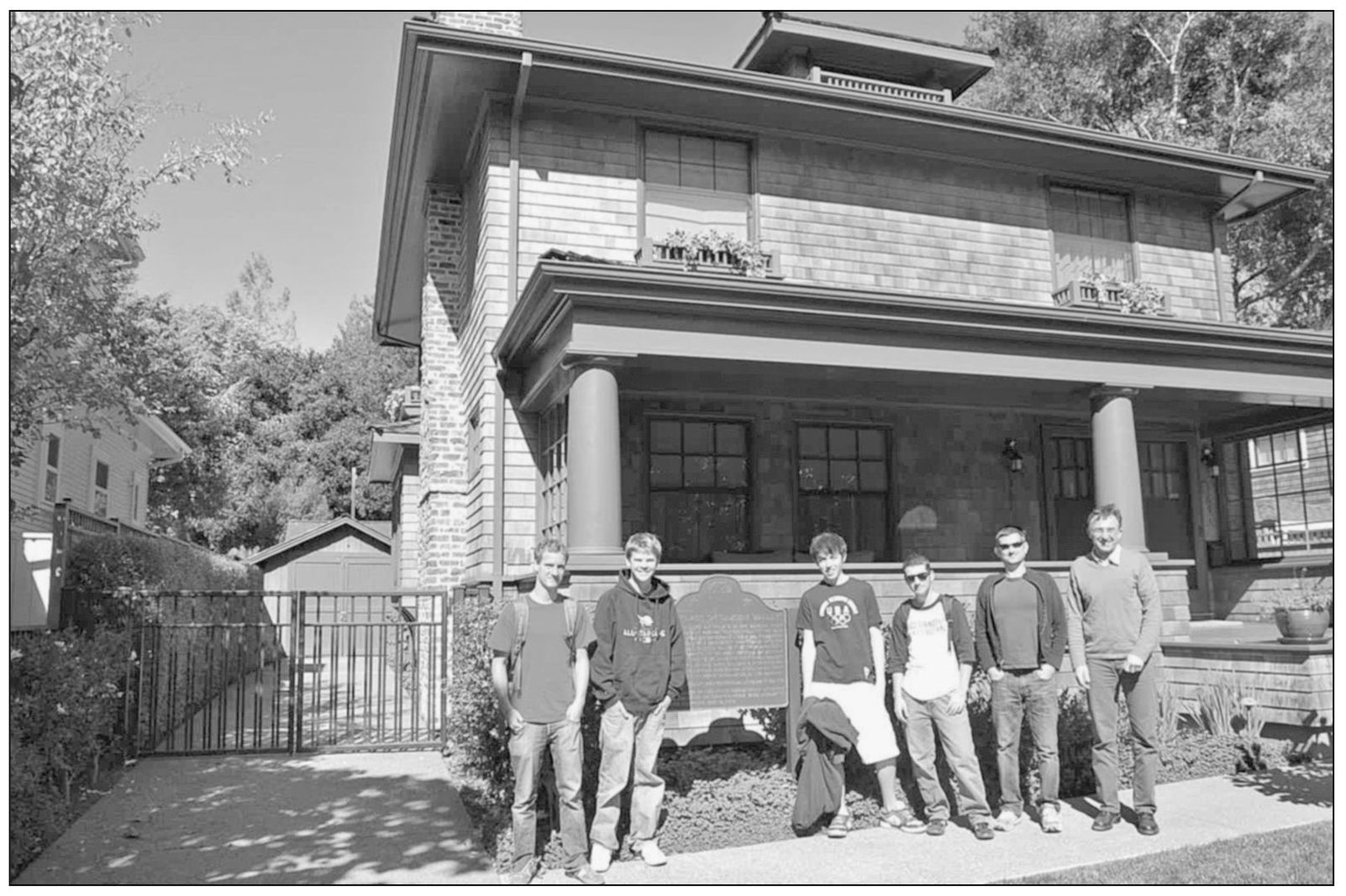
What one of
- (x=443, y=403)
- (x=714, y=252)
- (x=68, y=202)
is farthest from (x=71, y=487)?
(x=714, y=252)

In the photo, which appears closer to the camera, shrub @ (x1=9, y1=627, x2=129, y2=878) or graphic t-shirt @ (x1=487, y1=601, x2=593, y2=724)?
graphic t-shirt @ (x1=487, y1=601, x2=593, y2=724)

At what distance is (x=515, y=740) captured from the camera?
555 cm

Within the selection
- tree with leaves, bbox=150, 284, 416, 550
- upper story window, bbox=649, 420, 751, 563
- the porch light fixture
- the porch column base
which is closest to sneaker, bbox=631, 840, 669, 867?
the porch column base

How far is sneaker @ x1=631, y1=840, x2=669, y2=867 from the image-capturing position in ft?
18.5

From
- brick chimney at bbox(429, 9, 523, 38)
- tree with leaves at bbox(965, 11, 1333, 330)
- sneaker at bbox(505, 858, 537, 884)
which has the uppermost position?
tree with leaves at bbox(965, 11, 1333, 330)

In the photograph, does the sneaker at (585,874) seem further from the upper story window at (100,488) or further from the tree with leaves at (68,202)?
the upper story window at (100,488)

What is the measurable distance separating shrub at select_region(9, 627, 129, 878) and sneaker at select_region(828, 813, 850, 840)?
4.76m

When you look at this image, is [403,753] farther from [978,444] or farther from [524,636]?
[978,444]

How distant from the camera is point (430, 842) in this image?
6.38 m

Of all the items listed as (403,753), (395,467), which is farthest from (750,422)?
(395,467)

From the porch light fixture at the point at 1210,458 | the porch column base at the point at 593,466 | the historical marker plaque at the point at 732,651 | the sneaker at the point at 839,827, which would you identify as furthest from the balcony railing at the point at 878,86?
the sneaker at the point at 839,827

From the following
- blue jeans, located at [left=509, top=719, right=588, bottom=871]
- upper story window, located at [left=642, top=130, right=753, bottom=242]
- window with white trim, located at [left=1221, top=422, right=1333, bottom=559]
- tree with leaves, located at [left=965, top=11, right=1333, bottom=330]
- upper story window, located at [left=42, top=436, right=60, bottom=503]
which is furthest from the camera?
tree with leaves, located at [left=965, top=11, right=1333, bottom=330]

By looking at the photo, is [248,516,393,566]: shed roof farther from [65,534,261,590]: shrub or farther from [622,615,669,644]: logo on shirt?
[622,615,669,644]: logo on shirt

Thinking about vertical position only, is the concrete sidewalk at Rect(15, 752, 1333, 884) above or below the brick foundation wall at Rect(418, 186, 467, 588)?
below
